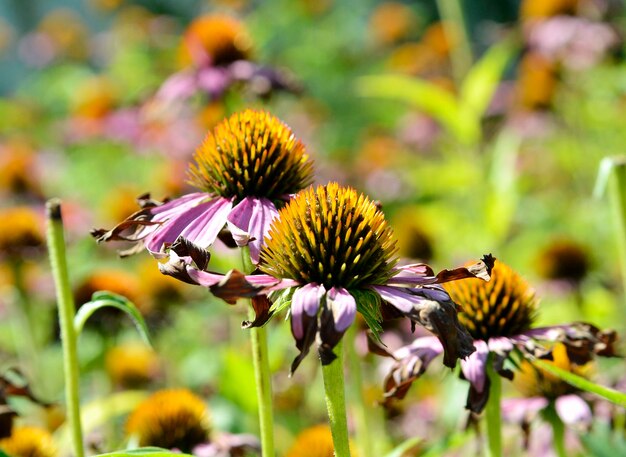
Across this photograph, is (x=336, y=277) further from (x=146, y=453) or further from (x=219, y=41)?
(x=219, y=41)

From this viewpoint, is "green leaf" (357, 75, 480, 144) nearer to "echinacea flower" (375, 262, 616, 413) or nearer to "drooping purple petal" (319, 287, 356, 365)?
"echinacea flower" (375, 262, 616, 413)

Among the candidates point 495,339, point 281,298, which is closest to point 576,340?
point 495,339

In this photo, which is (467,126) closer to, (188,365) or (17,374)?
(188,365)

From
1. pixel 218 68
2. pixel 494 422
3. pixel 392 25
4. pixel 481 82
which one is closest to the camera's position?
pixel 494 422

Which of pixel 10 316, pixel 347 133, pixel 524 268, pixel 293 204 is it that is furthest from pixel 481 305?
pixel 347 133

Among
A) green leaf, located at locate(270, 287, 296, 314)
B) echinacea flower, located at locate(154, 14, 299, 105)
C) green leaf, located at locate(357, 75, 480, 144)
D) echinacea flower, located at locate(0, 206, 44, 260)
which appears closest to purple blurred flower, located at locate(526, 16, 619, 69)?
green leaf, located at locate(357, 75, 480, 144)

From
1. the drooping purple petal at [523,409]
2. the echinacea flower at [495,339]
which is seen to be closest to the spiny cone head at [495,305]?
the echinacea flower at [495,339]
